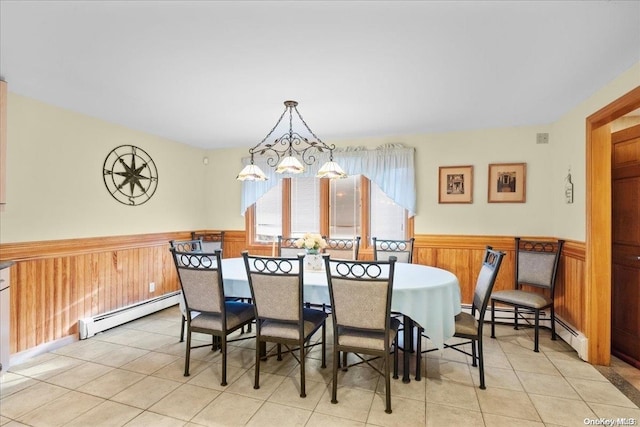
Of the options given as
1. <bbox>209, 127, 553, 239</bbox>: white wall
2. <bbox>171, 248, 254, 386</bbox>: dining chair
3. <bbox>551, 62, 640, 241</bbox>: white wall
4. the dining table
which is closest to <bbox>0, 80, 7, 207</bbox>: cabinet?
<bbox>171, 248, 254, 386</bbox>: dining chair

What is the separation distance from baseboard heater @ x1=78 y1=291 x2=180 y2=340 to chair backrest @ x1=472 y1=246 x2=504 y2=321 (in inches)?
144

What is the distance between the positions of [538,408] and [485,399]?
316 mm

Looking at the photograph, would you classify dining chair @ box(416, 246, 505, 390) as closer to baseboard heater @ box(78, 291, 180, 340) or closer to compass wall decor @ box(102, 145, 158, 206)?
baseboard heater @ box(78, 291, 180, 340)

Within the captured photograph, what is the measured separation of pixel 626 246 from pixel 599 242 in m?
0.31

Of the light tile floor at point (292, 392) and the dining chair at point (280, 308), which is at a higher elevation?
the dining chair at point (280, 308)

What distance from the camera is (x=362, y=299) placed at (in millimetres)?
2061

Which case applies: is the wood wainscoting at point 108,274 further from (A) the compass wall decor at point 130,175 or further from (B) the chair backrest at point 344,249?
(B) the chair backrest at point 344,249

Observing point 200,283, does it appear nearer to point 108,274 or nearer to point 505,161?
point 108,274

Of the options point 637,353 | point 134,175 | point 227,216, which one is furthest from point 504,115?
point 134,175

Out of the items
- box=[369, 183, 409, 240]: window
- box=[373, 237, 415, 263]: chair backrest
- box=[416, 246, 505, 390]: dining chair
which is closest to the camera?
box=[416, 246, 505, 390]: dining chair

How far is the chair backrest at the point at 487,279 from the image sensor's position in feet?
7.72

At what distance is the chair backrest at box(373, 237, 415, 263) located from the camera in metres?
3.48

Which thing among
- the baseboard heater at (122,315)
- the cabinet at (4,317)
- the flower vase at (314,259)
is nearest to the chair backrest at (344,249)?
the flower vase at (314,259)

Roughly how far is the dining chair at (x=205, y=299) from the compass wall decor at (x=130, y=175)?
5.63ft
